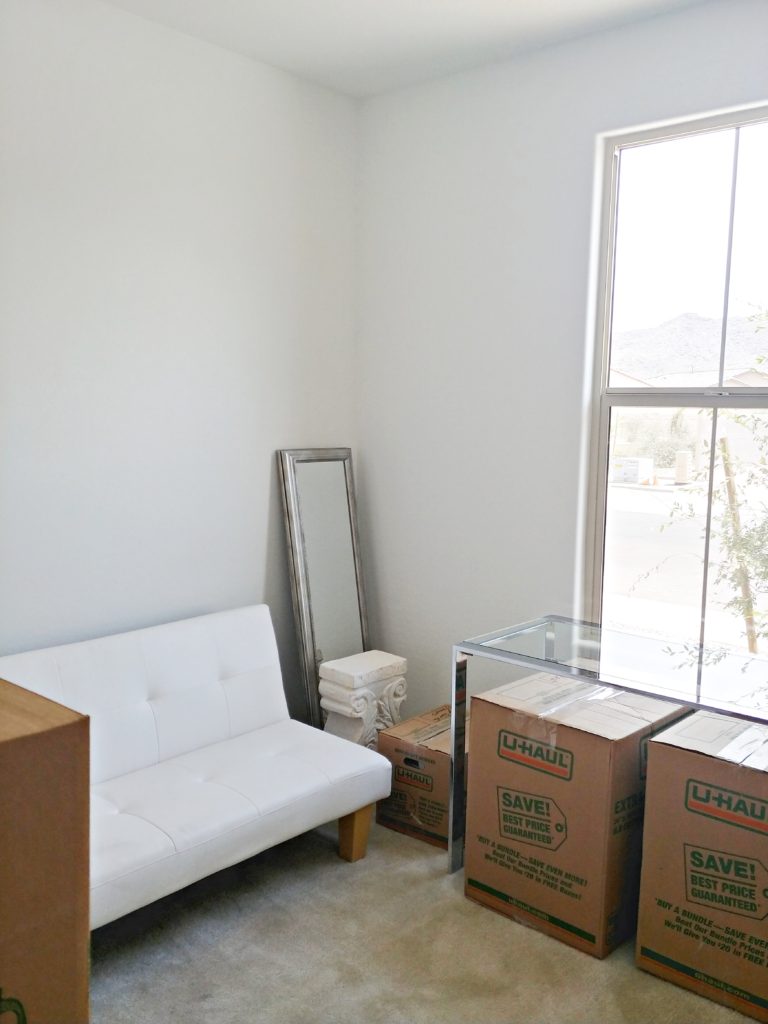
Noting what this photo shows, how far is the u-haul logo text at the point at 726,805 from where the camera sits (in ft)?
6.73

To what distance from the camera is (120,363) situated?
9.56 ft

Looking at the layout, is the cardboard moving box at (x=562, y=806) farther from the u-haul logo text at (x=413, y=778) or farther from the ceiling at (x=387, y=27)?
the ceiling at (x=387, y=27)

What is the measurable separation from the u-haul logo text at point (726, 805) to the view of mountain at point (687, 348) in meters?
1.31

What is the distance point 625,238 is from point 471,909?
7.27ft

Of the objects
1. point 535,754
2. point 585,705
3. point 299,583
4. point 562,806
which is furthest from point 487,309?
point 562,806

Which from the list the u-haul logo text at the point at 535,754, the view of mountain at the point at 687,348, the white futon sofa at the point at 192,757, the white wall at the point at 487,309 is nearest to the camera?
the white futon sofa at the point at 192,757

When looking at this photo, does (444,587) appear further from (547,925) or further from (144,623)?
(547,925)

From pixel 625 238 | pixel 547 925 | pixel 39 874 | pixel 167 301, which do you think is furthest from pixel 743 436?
pixel 39 874

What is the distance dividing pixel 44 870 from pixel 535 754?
166cm

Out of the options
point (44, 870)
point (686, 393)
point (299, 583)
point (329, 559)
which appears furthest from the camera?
point (329, 559)

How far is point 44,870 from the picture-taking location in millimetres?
981

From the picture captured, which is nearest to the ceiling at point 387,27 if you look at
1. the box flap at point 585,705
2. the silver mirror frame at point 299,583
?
the silver mirror frame at point 299,583

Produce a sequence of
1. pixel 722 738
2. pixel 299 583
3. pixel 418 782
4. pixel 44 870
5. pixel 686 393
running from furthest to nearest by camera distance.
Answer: pixel 299 583, pixel 418 782, pixel 686 393, pixel 722 738, pixel 44 870

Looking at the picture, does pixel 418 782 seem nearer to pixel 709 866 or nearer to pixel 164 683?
pixel 164 683
